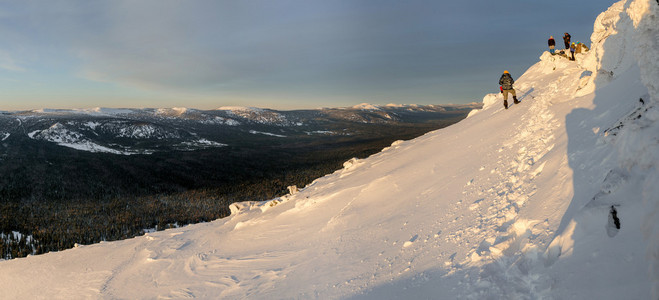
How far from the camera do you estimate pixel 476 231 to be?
6.45m

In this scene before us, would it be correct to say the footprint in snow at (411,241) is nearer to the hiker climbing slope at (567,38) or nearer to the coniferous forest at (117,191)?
the hiker climbing slope at (567,38)

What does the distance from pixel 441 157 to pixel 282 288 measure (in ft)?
33.5

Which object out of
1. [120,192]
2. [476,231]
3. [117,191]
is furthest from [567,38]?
[117,191]

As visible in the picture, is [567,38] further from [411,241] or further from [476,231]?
[411,241]

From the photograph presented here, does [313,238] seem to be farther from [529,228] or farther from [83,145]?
[83,145]

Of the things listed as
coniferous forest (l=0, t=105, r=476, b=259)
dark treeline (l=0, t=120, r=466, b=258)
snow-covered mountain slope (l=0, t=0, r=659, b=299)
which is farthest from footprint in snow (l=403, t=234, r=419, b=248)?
dark treeline (l=0, t=120, r=466, b=258)

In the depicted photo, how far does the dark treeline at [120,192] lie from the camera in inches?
1925

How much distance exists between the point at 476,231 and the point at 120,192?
10765 centimetres

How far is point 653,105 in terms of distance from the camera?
470cm

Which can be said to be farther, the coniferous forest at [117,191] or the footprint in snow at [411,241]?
the coniferous forest at [117,191]

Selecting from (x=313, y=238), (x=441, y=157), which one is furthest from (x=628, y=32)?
(x=313, y=238)

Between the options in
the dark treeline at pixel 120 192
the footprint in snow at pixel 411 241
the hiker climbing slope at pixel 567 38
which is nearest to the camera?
the footprint in snow at pixel 411 241

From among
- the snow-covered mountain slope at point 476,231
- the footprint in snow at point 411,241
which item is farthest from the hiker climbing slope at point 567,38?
the footprint in snow at point 411,241

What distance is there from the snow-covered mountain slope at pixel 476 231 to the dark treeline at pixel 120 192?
4150 centimetres
